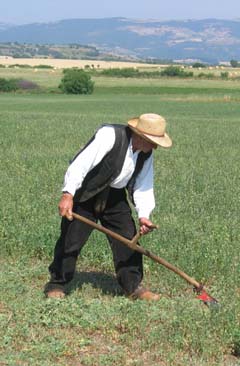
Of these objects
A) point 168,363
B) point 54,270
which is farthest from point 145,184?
point 168,363

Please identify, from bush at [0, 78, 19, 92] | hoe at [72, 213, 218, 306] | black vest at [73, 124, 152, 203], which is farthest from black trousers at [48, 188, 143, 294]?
Answer: bush at [0, 78, 19, 92]

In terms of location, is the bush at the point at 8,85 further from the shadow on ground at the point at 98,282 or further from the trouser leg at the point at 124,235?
the trouser leg at the point at 124,235

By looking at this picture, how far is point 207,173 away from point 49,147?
20.1 feet

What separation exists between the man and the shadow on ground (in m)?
0.19

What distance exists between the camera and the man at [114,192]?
19.2ft

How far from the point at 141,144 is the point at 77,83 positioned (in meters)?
65.1

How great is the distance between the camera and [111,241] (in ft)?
21.4

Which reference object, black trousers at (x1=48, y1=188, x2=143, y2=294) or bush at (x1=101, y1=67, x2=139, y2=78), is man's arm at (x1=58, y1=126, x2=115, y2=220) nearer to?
black trousers at (x1=48, y1=188, x2=143, y2=294)

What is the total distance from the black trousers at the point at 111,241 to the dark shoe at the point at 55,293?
50mm

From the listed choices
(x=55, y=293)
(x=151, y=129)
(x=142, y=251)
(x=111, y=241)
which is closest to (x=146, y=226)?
(x=142, y=251)

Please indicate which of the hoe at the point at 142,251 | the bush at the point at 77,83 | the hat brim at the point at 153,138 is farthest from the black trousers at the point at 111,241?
the bush at the point at 77,83

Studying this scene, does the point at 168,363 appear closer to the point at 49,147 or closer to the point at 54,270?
the point at 54,270

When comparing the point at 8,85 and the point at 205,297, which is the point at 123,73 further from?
the point at 205,297

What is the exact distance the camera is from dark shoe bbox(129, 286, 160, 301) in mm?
6246
